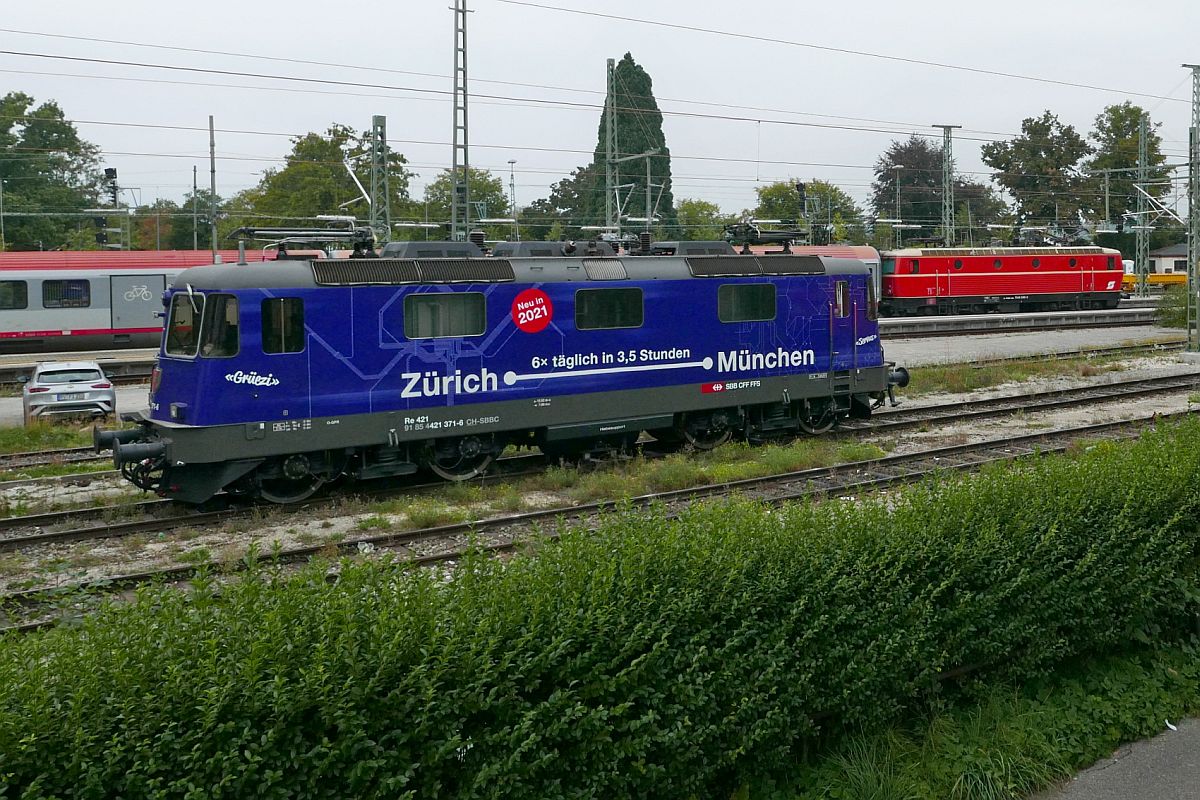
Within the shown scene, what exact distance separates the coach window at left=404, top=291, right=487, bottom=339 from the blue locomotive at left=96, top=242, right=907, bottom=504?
0.08ft

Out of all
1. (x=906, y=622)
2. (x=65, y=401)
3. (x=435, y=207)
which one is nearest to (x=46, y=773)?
(x=906, y=622)

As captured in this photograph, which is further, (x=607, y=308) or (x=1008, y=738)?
(x=607, y=308)

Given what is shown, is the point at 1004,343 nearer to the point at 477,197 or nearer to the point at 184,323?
the point at 184,323

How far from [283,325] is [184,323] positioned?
4.20ft

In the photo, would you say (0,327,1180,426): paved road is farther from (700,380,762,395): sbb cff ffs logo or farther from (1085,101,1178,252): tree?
(1085,101,1178,252): tree

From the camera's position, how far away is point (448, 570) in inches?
465

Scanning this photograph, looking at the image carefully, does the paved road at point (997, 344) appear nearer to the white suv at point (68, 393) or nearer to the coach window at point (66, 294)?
the white suv at point (68, 393)

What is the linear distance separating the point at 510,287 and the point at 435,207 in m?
60.3

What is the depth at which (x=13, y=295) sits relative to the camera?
3581cm

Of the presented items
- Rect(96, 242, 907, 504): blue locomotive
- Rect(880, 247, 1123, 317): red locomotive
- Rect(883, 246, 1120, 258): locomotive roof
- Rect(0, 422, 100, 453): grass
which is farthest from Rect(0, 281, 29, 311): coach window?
Rect(883, 246, 1120, 258): locomotive roof

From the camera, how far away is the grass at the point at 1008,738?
6.73 metres

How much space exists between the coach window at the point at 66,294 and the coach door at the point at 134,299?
2.83ft

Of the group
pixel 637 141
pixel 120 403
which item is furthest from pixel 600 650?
pixel 637 141

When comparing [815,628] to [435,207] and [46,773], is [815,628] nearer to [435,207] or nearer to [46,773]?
[46,773]
